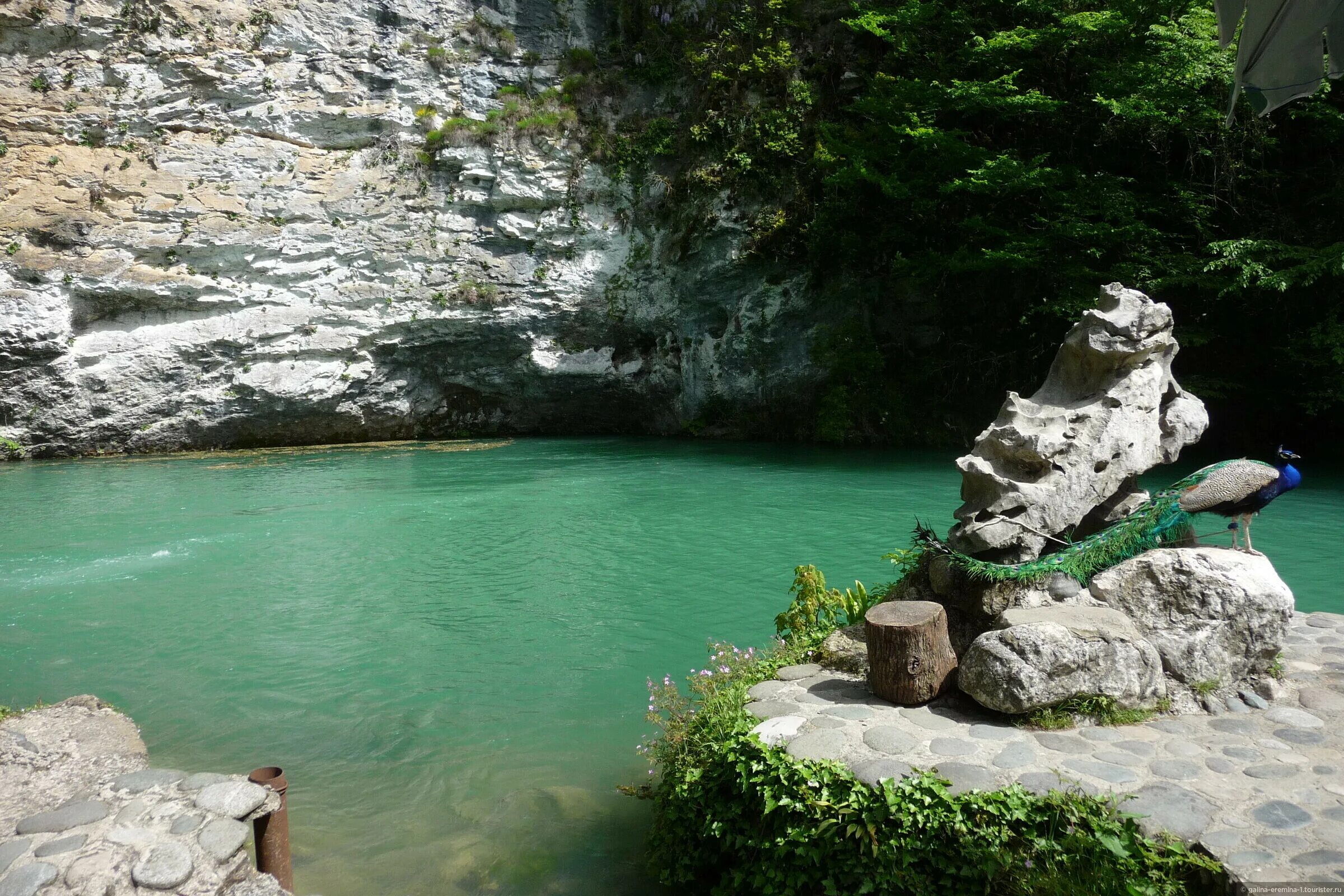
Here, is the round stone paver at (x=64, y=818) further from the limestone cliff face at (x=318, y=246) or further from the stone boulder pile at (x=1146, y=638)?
the limestone cliff face at (x=318, y=246)

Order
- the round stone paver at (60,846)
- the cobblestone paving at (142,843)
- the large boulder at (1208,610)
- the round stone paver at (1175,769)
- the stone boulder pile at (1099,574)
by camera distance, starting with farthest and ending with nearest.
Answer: the large boulder at (1208,610), the stone boulder pile at (1099,574), the round stone paver at (1175,769), the round stone paver at (60,846), the cobblestone paving at (142,843)

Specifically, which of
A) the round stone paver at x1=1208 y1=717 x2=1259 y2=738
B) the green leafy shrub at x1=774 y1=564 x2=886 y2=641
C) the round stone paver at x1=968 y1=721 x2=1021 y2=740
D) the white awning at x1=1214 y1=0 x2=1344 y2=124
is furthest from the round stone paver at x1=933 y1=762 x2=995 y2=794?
the white awning at x1=1214 y1=0 x2=1344 y2=124

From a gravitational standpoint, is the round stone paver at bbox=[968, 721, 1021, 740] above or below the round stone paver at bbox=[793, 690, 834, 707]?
above

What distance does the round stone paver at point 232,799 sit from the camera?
361 cm

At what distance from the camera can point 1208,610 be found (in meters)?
4.48

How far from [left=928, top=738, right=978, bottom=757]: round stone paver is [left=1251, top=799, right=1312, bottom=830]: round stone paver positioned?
1.06 m

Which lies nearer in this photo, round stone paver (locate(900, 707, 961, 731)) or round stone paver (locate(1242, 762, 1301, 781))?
round stone paver (locate(1242, 762, 1301, 781))

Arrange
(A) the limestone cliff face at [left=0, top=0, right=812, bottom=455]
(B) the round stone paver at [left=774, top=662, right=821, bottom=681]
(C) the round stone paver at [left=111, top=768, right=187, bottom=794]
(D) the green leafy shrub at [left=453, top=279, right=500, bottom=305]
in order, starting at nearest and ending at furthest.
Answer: (C) the round stone paver at [left=111, top=768, right=187, bottom=794] → (B) the round stone paver at [left=774, top=662, right=821, bottom=681] → (A) the limestone cliff face at [left=0, top=0, right=812, bottom=455] → (D) the green leafy shrub at [left=453, top=279, right=500, bottom=305]

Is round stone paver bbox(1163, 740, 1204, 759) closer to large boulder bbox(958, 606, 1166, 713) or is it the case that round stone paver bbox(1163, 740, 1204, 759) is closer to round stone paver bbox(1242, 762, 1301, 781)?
round stone paver bbox(1242, 762, 1301, 781)

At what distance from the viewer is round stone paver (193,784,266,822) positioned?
11.8 feet

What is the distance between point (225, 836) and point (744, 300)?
19.4m

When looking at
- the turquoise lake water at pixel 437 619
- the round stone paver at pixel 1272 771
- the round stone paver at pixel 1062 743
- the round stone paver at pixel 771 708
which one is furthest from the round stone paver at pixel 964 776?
the turquoise lake water at pixel 437 619

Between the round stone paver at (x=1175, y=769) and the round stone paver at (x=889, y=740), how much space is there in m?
1.00

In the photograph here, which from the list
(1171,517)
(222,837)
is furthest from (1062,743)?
(222,837)
